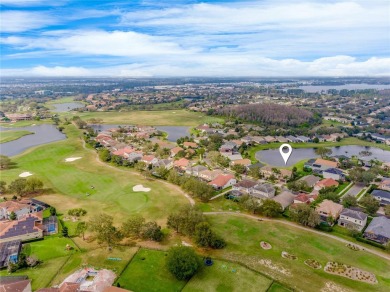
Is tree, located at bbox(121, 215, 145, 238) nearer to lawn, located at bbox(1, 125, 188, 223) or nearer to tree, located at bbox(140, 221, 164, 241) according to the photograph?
tree, located at bbox(140, 221, 164, 241)

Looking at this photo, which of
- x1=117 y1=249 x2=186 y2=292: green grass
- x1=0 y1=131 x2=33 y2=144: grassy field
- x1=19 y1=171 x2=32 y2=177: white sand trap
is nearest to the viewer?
x1=117 y1=249 x2=186 y2=292: green grass

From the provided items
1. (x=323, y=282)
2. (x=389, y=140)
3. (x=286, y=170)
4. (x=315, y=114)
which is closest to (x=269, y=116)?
(x=315, y=114)

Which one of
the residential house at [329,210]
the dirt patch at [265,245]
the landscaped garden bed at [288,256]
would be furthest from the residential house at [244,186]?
the landscaped garden bed at [288,256]

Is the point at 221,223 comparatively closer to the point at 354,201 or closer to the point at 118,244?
the point at 118,244

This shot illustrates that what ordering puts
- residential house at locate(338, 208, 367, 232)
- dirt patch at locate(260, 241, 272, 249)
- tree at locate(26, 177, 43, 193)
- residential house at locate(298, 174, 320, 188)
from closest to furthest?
1. dirt patch at locate(260, 241, 272, 249)
2. residential house at locate(338, 208, 367, 232)
3. tree at locate(26, 177, 43, 193)
4. residential house at locate(298, 174, 320, 188)

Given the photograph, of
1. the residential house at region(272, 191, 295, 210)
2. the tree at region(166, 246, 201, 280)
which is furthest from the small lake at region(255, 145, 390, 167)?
the tree at region(166, 246, 201, 280)

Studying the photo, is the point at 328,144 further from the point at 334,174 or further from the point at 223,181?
the point at 223,181
